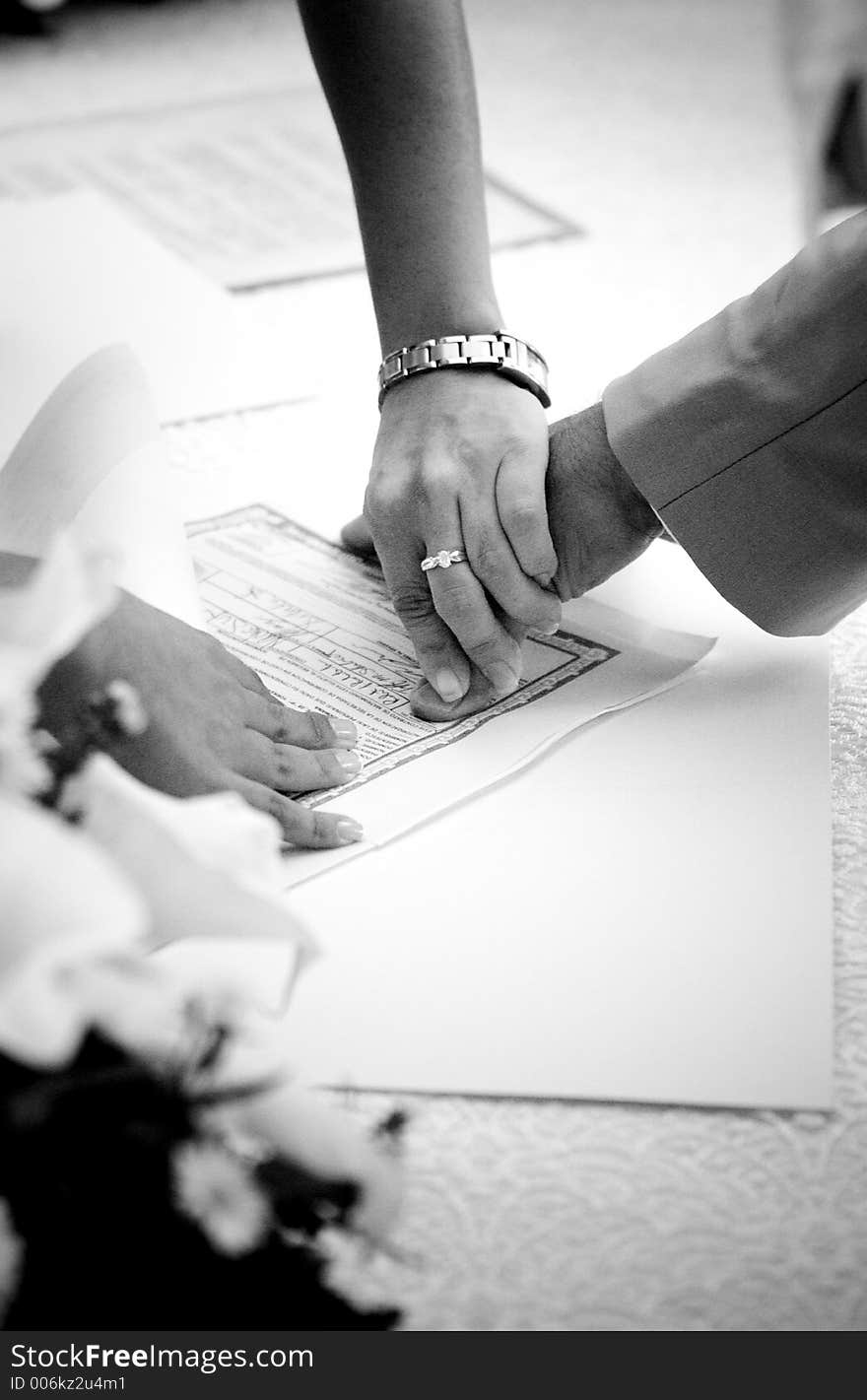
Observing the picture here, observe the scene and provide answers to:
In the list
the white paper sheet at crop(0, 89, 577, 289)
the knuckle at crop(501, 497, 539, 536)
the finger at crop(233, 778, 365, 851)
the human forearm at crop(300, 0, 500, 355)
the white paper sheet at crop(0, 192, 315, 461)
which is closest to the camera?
the finger at crop(233, 778, 365, 851)

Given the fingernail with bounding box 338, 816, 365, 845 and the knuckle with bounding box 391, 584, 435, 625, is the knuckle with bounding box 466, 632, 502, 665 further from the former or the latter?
the fingernail with bounding box 338, 816, 365, 845

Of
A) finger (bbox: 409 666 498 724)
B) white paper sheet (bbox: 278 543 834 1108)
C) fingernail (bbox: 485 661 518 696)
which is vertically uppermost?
Result: fingernail (bbox: 485 661 518 696)

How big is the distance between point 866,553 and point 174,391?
64cm

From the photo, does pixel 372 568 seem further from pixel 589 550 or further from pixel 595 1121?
pixel 595 1121

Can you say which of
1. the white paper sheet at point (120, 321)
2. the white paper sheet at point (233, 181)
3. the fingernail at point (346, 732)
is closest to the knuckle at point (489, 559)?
the fingernail at point (346, 732)

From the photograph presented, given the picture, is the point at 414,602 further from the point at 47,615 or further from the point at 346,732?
the point at 47,615

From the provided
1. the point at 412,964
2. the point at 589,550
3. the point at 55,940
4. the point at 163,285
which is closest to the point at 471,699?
the point at 589,550

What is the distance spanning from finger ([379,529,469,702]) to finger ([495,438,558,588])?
0.06 meters

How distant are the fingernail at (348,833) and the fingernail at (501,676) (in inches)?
5.8

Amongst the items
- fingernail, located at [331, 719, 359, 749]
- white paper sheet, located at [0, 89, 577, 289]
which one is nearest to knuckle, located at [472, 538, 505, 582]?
fingernail, located at [331, 719, 359, 749]

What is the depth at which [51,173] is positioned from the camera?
→ 5.58 feet

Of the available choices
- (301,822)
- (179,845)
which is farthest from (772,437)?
(179,845)

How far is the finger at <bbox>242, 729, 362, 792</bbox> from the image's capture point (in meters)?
0.75

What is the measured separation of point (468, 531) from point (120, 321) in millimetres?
632
